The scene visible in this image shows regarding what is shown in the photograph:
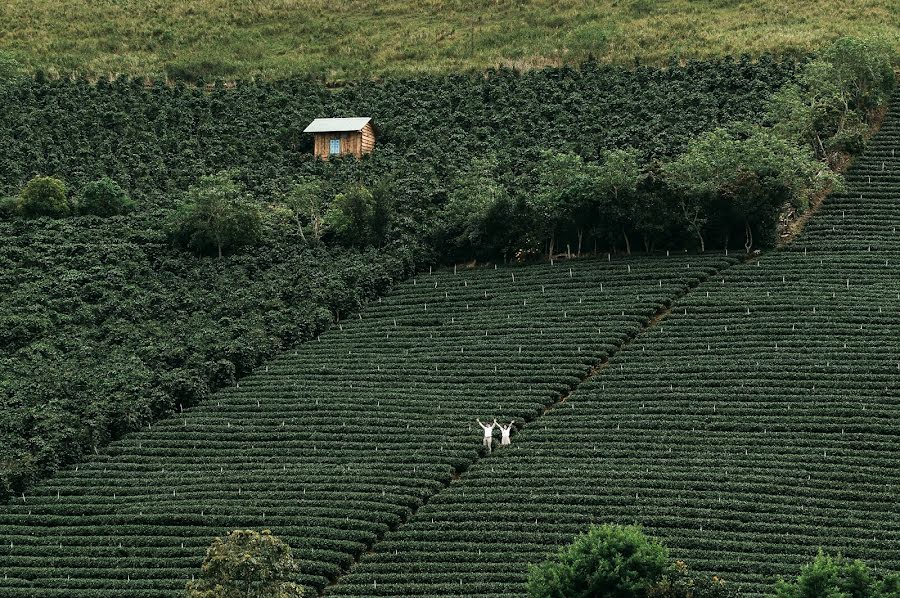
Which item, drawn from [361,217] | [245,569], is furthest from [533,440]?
[361,217]

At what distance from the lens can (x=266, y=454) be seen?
74.2m

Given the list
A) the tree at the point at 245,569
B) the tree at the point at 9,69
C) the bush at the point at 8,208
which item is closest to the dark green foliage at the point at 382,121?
the tree at the point at 9,69

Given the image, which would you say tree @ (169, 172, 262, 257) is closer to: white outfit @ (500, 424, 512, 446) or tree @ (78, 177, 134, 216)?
tree @ (78, 177, 134, 216)

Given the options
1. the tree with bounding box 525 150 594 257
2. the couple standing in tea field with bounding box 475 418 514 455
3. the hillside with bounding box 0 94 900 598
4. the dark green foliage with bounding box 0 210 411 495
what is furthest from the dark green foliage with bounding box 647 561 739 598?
the tree with bounding box 525 150 594 257

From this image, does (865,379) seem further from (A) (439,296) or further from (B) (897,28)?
(B) (897,28)

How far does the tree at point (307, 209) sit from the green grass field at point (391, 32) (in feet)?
98.9

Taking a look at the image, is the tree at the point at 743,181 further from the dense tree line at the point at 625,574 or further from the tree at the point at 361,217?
the dense tree line at the point at 625,574

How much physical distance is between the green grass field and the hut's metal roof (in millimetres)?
14164

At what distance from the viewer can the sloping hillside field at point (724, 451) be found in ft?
202

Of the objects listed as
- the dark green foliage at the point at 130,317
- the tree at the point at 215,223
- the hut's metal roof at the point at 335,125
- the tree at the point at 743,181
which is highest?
the hut's metal roof at the point at 335,125

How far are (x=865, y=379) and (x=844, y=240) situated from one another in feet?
60.6

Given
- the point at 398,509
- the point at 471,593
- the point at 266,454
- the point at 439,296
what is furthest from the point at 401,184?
the point at 471,593

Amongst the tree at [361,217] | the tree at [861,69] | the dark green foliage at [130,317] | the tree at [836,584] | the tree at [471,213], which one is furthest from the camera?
the tree at [861,69]

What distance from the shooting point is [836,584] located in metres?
51.4
